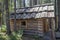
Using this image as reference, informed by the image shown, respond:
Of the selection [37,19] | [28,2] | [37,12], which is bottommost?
[37,19]

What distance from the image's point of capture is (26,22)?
712 inches

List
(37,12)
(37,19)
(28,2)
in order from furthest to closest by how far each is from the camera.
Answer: (28,2)
(37,12)
(37,19)

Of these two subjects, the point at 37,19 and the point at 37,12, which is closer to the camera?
the point at 37,19

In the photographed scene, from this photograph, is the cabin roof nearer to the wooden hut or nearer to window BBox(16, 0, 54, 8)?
the wooden hut

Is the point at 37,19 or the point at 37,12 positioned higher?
the point at 37,12

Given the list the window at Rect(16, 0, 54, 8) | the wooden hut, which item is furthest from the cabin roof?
A: the window at Rect(16, 0, 54, 8)

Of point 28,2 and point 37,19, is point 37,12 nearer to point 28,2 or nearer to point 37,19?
point 37,19

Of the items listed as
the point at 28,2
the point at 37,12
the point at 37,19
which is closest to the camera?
the point at 37,19

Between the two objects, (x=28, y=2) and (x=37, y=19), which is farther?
(x=28, y=2)

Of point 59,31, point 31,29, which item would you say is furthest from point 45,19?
point 59,31

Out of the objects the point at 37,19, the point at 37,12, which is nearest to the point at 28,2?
the point at 37,12

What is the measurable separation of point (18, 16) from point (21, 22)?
2.85 feet

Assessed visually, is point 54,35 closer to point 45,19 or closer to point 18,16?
point 45,19

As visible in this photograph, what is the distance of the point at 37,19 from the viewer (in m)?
16.7
